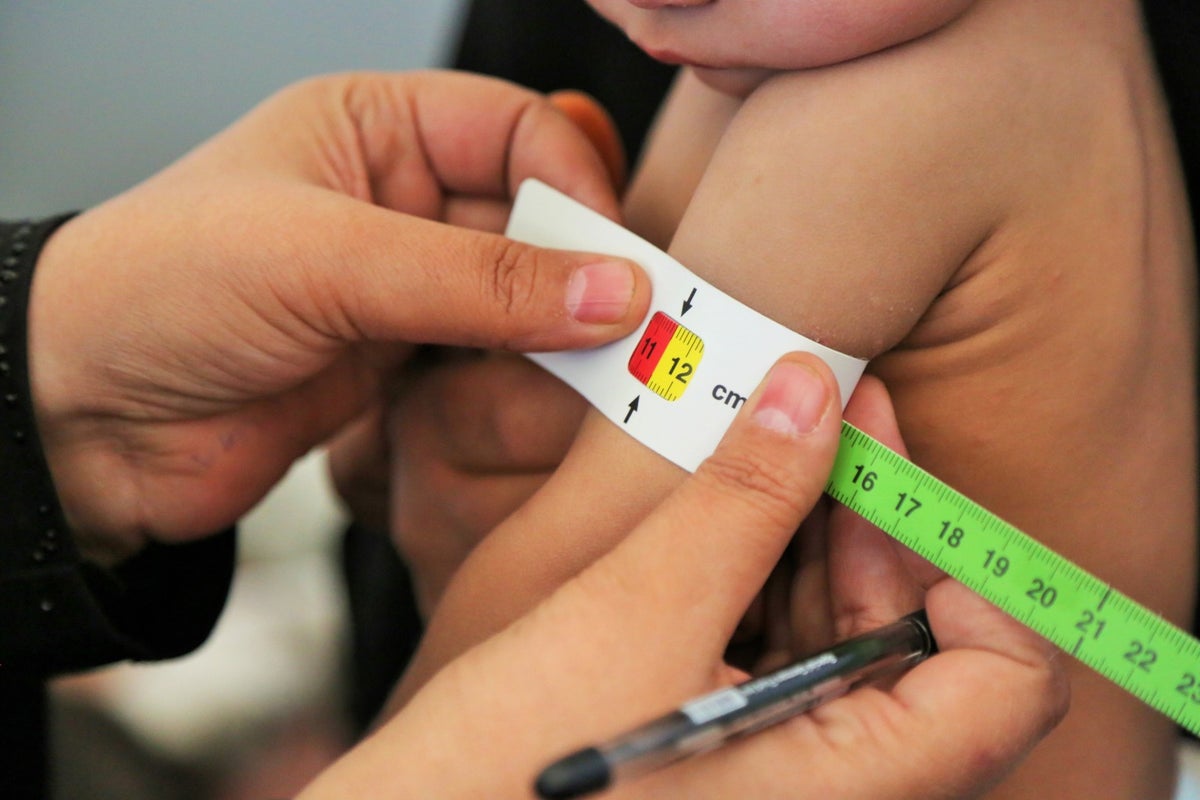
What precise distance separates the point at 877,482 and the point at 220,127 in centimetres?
192

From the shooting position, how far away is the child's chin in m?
0.80

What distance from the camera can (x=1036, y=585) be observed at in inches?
27.5

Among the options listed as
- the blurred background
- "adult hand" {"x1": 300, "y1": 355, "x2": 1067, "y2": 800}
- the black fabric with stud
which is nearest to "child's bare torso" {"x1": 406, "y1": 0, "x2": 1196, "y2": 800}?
"adult hand" {"x1": 300, "y1": 355, "x2": 1067, "y2": 800}

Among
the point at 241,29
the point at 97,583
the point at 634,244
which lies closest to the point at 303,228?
the point at 634,244

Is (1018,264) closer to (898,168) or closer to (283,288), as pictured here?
(898,168)

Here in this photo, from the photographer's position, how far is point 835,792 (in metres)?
0.63

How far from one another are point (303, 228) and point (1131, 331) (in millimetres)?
733

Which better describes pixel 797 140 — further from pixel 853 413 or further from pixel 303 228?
pixel 303 228

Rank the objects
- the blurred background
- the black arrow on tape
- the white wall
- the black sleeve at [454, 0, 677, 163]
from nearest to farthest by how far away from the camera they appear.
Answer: the black arrow on tape → the black sleeve at [454, 0, 677, 163] → the blurred background → the white wall

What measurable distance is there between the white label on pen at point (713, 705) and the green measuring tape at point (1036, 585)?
20 centimetres

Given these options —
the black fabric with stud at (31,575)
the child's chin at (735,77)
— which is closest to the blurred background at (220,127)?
the black fabric with stud at (31,575)

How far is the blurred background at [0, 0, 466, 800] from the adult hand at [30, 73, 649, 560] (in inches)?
29.9

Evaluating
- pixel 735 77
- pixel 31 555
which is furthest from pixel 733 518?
pixel 31 555

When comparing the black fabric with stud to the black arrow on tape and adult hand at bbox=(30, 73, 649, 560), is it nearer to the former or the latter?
adult hand at bbox=(30, 73, 649, 560)
